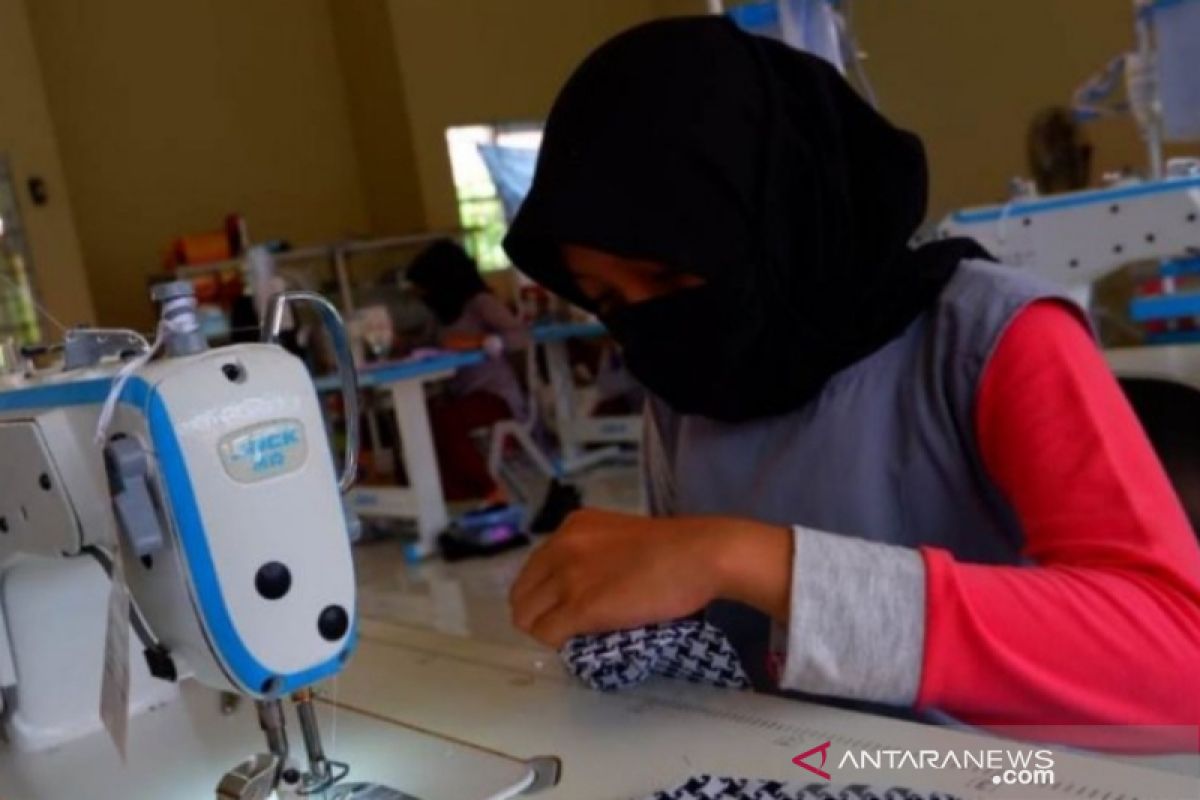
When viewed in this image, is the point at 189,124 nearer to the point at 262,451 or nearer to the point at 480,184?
the point at 480,184

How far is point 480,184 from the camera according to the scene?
661 cm

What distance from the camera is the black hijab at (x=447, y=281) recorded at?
479cm

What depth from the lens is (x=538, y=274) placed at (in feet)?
3.02

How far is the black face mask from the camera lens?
776 mm

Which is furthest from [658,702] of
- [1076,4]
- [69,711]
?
[1076,4]

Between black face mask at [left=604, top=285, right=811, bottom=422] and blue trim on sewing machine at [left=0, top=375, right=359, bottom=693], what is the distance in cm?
32

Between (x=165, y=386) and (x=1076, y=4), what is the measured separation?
5507mm

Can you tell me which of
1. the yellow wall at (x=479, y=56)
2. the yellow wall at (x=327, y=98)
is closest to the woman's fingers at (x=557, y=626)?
the yellow wall at (x=327, y=98)

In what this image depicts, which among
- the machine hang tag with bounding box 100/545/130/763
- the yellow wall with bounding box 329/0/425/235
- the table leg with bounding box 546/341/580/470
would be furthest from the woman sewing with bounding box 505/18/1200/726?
the yellow wall with bounding box 329/0/425/235

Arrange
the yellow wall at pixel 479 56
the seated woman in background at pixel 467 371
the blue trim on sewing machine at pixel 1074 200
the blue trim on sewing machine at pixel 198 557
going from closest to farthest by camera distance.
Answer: the blue trim on sewing machine at pixel 198 557
the blue trim on sewing machine at pixel 1074 200
the seated woman in background at pixel 467 371
the yellow wall at pixel 479 56

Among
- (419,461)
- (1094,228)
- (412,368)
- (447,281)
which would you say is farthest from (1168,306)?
(447,281)

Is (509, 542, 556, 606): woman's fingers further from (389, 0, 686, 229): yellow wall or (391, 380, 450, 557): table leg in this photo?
(389, 0, 686, 229): yellow wall

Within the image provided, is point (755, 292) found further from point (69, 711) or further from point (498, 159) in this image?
point (498, 159)

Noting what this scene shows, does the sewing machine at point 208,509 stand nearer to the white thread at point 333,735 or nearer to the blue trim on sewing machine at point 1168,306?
the white thread at point 333,735
